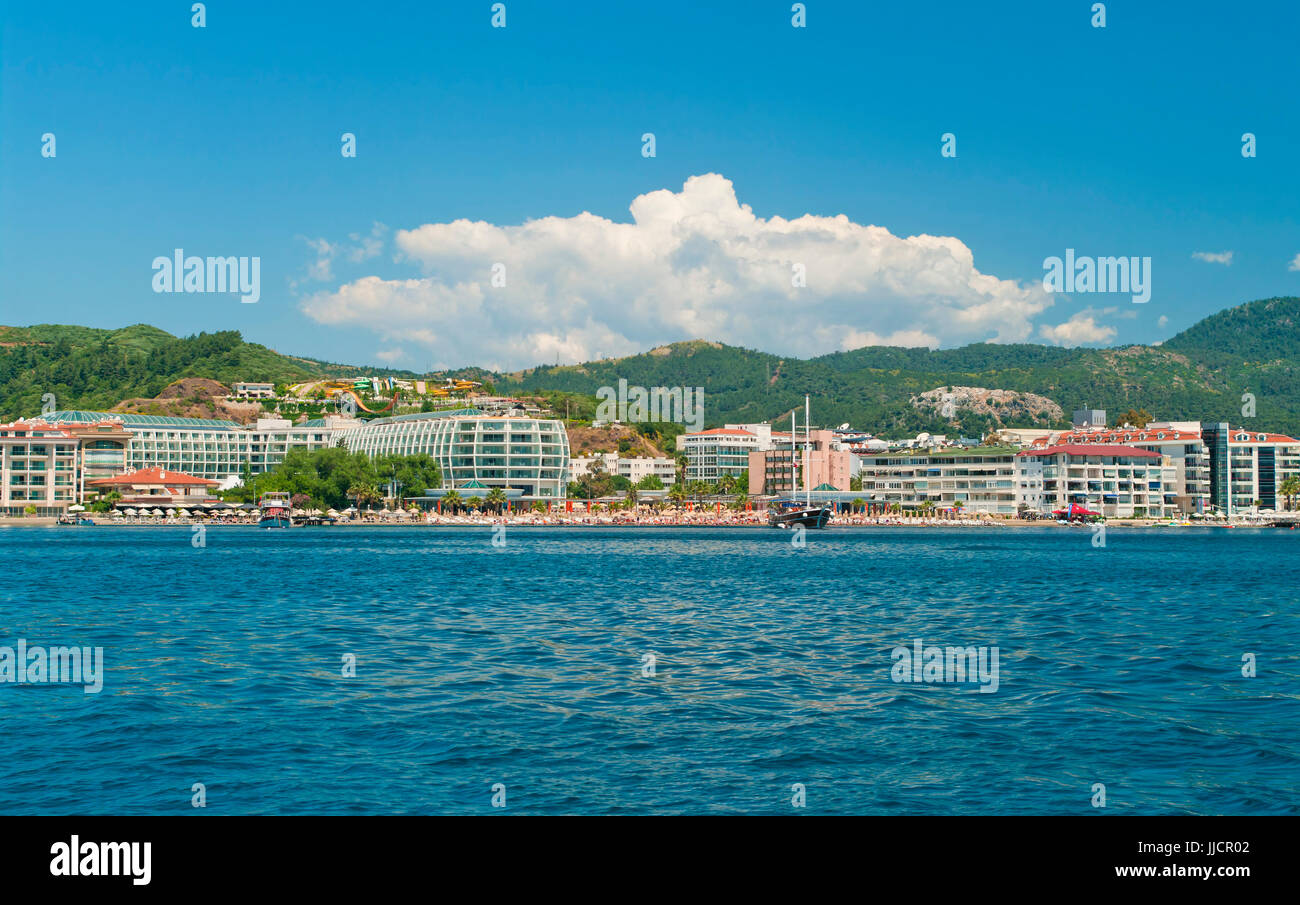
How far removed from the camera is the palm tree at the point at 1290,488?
193 meters

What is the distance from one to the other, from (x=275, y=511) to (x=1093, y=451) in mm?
130668

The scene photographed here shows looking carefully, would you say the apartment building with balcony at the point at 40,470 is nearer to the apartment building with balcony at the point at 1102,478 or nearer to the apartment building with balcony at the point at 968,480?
the apartment building with balcony at the point at 968,480

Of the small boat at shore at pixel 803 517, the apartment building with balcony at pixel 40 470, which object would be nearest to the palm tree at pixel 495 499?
the small boat at shore at pixel 803 517

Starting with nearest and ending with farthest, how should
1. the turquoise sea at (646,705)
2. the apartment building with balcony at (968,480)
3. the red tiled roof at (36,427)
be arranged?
the turquoise sea at (646,705) < the red tiled roof at (36,427) < the apartment building with balcony at (968,480)

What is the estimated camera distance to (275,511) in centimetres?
14850

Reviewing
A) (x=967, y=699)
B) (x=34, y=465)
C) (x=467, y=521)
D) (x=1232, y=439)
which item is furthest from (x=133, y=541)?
(x=1232, y=439)

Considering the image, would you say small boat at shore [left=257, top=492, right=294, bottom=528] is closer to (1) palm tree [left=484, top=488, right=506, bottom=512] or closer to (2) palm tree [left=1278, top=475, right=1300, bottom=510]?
(1) palm tree [left=484, top=488, right=506, bottom=512]

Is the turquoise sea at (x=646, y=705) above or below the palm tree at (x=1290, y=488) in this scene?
below

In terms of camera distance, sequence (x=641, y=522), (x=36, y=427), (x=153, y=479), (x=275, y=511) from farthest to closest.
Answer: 1. (x=641, y=522)
2. (x=153, y=479)
3. (x=36, y=427)
4. (x=275, y=511)

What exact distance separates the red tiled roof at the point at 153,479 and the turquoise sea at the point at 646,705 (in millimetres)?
138955

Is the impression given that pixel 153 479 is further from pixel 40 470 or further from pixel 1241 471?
pixel 1241 471

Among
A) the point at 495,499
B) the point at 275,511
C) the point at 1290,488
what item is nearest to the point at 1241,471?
the point at 1290,488
